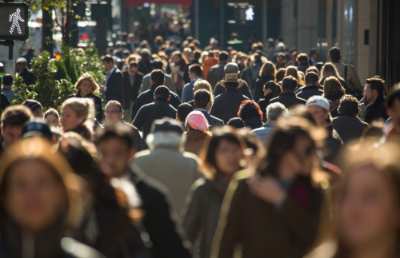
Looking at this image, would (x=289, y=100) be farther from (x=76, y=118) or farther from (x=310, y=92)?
(x=76, y=118)

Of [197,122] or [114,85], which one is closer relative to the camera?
[197,122]

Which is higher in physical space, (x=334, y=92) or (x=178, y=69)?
(x=178, y=69)

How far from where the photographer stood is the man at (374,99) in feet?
30.4

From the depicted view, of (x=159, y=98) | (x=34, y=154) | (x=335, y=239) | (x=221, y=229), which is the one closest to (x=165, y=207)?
(x=221, y=229)

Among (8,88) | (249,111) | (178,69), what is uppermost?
(178,69)

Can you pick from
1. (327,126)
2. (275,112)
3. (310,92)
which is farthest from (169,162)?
(310,92)

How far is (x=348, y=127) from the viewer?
8227 mm

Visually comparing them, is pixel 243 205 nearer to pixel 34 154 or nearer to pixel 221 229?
pixel 221 229

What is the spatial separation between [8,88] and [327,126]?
305 inches

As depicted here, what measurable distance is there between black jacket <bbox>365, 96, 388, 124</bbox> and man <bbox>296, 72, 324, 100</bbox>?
213cm

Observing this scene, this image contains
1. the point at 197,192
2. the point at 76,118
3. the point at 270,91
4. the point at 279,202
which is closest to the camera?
the point at 279,202

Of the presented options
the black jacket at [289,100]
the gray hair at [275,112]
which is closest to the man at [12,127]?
the gray hair at [275,112]

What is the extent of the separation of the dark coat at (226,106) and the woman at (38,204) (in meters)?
8.56

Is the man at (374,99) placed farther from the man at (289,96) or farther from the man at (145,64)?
the man at (145,64)
